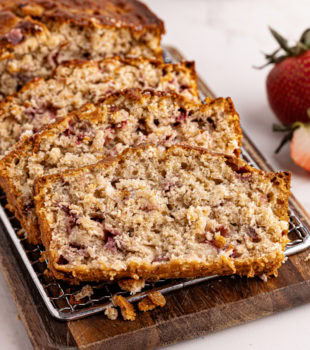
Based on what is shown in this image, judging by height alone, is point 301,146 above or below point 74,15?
above

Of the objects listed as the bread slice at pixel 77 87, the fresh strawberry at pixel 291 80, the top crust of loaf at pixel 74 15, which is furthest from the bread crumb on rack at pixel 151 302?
the fresh strawberry at pixel 291 80

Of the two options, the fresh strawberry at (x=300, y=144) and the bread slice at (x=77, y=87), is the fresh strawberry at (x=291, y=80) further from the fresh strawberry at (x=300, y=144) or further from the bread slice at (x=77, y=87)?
the bread slice at (x=77, y=87)

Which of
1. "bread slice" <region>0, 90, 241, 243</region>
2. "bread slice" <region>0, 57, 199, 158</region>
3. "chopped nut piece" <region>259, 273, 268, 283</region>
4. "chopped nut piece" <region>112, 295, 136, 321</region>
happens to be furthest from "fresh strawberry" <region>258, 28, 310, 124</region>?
"chopped nut piece" <region>112, 295, 136, 321</region>

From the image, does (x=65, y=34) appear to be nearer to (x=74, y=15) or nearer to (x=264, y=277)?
(x=74, y=15)

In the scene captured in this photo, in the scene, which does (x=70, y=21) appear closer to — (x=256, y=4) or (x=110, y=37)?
(x=110, y=37)

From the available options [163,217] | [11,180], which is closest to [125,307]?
[163,217]
